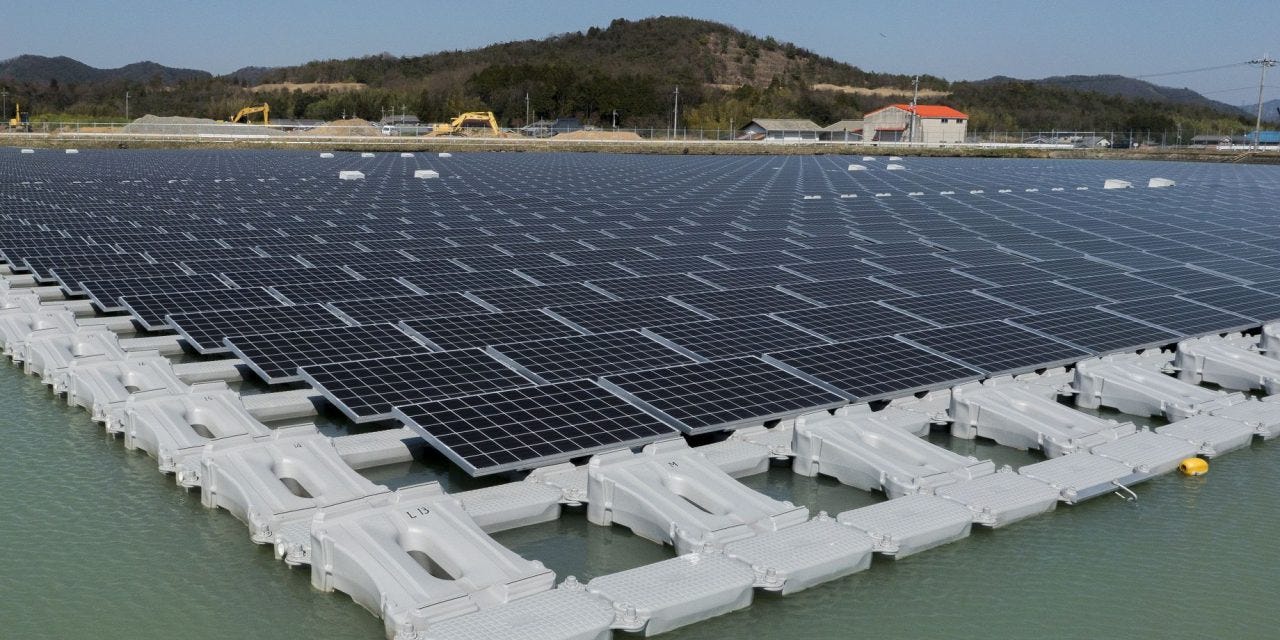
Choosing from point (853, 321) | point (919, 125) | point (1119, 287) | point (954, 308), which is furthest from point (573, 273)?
point (919, 125)

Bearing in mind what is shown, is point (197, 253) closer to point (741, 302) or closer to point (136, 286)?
point (136, 286)

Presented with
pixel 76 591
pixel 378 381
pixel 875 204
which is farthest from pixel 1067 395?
pixel 875 204

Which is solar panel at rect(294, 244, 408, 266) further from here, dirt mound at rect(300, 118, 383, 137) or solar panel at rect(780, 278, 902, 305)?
dirt mound at rect(300, 118, 383, 137)

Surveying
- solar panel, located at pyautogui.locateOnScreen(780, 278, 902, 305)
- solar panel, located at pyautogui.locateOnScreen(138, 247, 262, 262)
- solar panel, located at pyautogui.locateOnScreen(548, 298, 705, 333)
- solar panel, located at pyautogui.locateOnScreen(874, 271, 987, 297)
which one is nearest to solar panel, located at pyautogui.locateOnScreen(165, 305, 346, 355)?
solar panel, located at pyautogui.locateOnScreen(548, 298, 705, 333)

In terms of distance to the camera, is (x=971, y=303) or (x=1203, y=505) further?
(x=971, y=303)

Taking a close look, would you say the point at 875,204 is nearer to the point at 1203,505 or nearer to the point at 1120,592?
the point at 1203,505

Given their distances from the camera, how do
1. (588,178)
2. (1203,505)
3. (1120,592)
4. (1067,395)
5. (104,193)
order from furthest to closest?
(588,178) < (104,193) < (1067,395) < (1203,505) < (1120,592)

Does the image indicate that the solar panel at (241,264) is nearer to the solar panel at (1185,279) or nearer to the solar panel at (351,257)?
the solar panel at (351,257)
